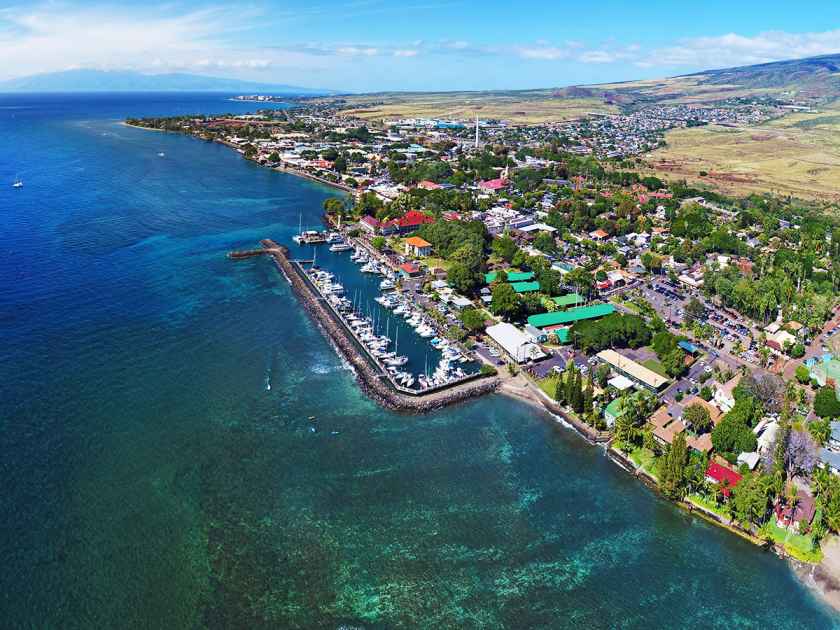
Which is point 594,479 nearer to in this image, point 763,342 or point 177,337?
point 763,342

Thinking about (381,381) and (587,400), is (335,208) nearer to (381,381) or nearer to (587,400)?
(381,381)

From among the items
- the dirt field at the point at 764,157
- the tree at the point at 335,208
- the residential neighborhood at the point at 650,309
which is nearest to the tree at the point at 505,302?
the residential neighborhood at the point at 650,309

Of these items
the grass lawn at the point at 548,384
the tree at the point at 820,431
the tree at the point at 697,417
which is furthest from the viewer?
the grass lawn at the point at 548,384

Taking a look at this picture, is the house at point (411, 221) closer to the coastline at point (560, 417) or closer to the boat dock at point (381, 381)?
the boat dock at point (381, 381)

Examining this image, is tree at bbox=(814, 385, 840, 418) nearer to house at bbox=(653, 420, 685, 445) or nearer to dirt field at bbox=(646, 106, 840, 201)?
house at bbox=(653, 420, 685, 445)

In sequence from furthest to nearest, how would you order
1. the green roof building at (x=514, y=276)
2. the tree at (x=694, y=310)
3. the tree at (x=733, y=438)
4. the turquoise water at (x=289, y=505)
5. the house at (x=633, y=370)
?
the green roof building at (x=514, y=276) → the tree at (x=694, y=310) → the house at (x=633, y=370) → the tree at (x=733, y=438) → the turquoise water at (x=289, y=505)

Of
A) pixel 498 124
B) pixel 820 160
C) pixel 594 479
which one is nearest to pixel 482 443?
pixel 594 479
